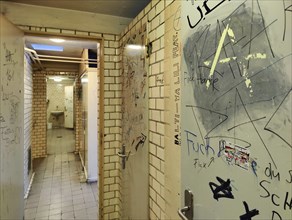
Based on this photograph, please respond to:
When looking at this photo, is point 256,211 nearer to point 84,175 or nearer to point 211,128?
point 211,128

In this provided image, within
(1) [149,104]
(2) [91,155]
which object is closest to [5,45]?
(1) [149,104]

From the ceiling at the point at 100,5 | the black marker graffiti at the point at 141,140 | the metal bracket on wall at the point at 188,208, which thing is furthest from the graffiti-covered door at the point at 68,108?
the metal bracket on wall at the point at 188,208

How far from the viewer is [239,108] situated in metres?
0.70

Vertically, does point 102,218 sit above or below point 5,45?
below

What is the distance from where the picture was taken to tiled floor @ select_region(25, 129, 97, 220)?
303 centimetres

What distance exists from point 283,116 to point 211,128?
11.5 inches

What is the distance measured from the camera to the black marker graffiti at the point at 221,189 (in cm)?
75

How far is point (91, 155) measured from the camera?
416cm

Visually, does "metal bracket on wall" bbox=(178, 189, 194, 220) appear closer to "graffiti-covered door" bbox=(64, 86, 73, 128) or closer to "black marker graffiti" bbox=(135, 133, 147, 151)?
"black marker graffiti" bbox=(135, 133, 147, 151)

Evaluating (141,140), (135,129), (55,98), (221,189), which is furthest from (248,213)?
(55,98)

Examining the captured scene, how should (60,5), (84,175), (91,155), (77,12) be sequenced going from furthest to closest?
(84,175) → (91,155) → (77,12) → (60,5)

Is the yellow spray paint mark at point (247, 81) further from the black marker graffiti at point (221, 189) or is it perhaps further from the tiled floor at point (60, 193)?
the tiled floor at point (60, 193)

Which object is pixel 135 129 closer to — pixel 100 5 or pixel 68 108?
pixel 100 5

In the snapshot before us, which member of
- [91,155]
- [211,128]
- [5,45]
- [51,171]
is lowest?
[51,171]
